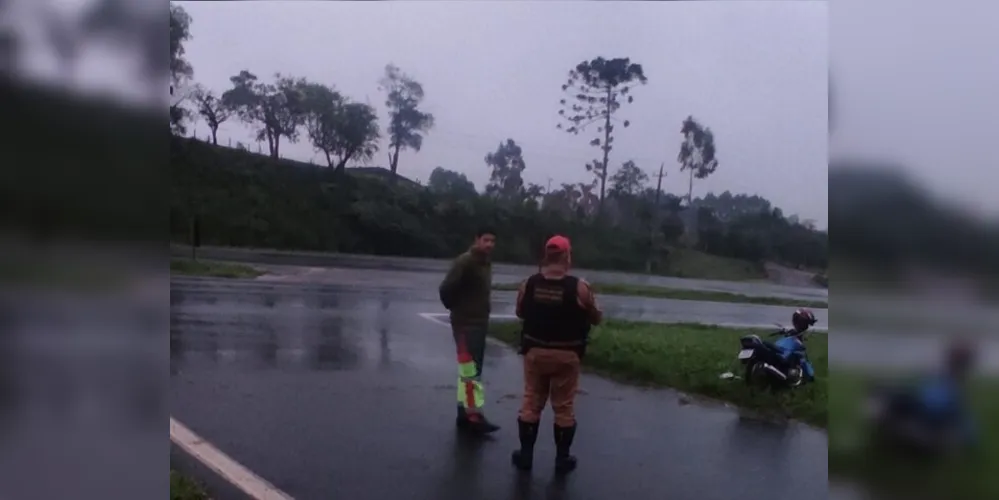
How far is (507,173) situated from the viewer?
5.14 meters

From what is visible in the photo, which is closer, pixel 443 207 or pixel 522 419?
pixel 522 419

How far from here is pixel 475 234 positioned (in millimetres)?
4789

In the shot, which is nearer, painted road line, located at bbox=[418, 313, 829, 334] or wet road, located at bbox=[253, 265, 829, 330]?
painted road line, located at bbox=[418, 313, 829, 334]

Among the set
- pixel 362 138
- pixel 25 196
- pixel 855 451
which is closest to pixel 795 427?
pixel 855 451

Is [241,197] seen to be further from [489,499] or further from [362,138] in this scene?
[489,499]

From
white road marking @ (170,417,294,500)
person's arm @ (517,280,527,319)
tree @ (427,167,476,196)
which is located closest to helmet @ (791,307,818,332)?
person's arm @ (517,280,527,319)

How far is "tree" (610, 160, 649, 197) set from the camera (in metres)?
5.25

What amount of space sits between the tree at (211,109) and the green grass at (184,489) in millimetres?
2721

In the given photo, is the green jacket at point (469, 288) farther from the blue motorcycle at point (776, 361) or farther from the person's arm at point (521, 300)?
the blue motorcycle at point (776, 361)

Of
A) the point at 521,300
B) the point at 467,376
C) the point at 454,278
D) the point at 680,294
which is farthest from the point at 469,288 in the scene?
the point at 680,294

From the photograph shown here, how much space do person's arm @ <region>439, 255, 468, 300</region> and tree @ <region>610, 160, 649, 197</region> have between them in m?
1.30

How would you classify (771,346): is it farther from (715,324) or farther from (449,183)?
(449,183)

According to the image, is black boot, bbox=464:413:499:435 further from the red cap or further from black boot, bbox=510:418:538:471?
the red cap

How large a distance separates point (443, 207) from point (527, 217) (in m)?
0.55
